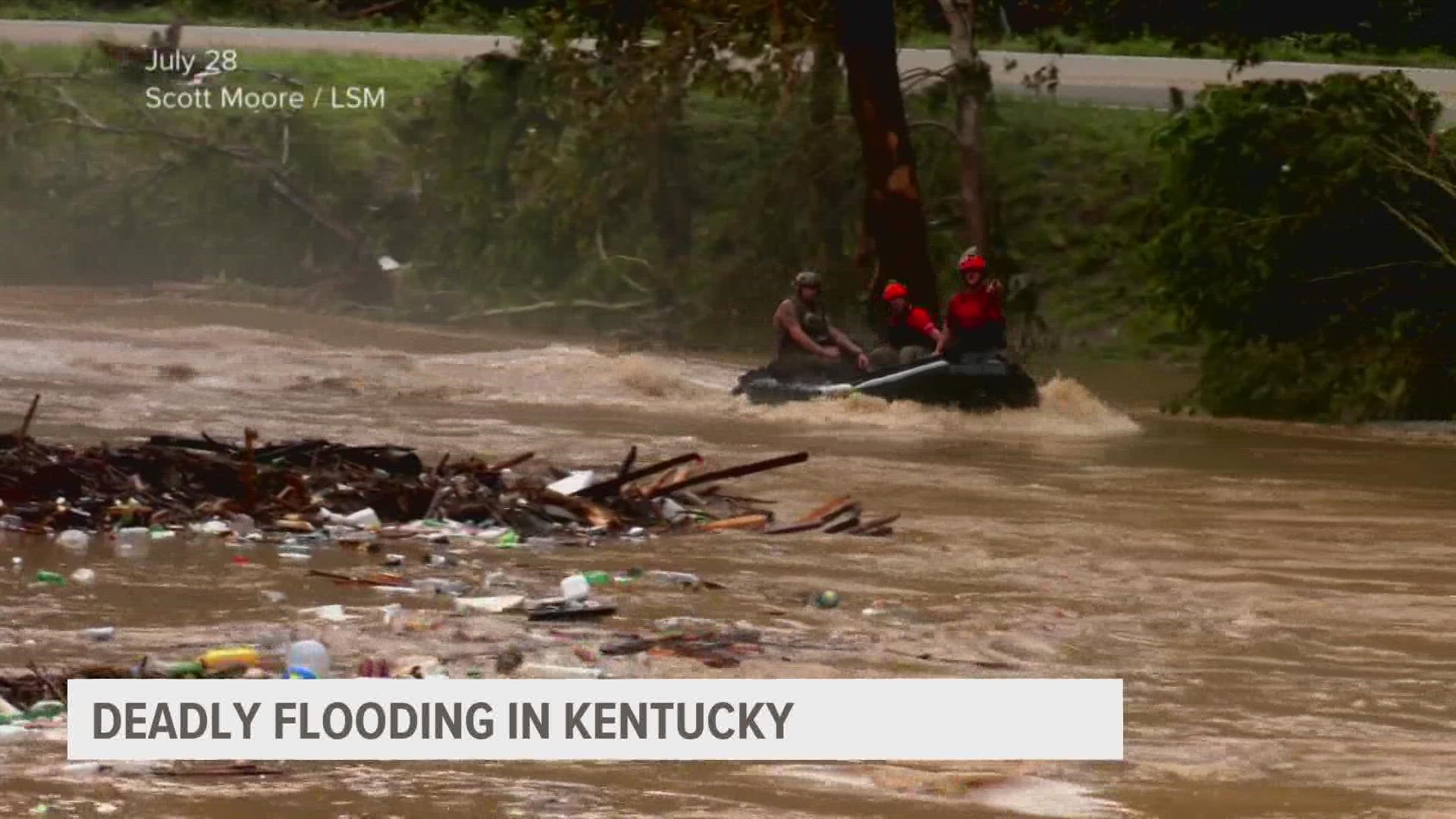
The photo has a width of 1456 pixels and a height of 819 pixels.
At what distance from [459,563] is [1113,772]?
206 inches

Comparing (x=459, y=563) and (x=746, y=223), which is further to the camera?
(x=746, y=223)

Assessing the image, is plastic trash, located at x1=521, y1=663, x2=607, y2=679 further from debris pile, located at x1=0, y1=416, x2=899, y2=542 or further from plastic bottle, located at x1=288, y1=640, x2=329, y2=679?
debris pile, located at x1=0, y1=416, x2=899, y2=542

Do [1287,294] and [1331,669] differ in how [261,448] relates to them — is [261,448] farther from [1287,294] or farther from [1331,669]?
[1287,294]

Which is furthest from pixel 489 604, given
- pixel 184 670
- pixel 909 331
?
pixel 909 331

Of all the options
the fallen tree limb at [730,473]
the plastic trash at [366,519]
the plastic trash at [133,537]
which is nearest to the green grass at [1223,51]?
the fallen tree limb at [730,473]

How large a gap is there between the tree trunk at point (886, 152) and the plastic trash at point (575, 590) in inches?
614

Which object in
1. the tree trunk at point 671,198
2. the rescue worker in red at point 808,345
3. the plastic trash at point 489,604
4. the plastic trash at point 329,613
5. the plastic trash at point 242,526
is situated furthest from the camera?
the tree trunk at point 671,198

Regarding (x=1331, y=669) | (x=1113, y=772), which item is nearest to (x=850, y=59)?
(x=1331, y=669)

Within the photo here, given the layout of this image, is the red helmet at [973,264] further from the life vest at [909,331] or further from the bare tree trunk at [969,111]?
the bare tree trunk at [969,111]

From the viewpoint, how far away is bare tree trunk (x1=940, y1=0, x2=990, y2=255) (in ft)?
99.5

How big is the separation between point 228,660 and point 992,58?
2859 centimetres

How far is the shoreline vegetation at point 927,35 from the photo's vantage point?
3772cm

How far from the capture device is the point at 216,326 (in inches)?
1251

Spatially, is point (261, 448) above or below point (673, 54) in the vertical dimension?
below
